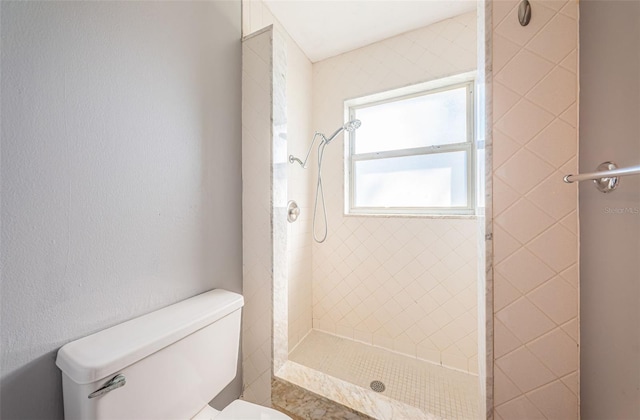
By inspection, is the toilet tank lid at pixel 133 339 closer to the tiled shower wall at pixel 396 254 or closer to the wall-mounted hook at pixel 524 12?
the tiled shower wall at pixel 396 254

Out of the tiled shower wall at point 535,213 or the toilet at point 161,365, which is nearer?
the toilet at point 161,365

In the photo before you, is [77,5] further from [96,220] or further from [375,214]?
[375,214]

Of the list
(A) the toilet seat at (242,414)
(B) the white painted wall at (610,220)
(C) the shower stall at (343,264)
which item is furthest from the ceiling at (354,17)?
(A) the toilet seat at (242,414)

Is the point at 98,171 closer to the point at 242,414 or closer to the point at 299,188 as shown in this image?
the point at 242,414

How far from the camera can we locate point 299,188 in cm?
176

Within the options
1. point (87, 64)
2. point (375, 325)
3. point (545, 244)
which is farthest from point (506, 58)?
point (375, 325)

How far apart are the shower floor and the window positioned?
1.08 meters

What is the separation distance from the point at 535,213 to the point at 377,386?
4.47 ft

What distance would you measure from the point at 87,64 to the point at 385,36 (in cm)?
176

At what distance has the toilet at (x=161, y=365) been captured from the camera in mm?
535

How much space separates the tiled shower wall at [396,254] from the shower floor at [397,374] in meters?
0.07

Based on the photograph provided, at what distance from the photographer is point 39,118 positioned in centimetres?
54

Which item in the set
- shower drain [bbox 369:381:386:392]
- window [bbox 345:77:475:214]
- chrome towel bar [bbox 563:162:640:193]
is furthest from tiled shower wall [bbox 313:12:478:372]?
chrome towel bar [bbox 563:162:640:193]

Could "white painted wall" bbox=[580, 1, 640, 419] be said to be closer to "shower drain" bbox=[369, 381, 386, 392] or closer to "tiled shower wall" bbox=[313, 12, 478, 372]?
"tiled shower wall" bbox=[313, 12, 478, 372]
